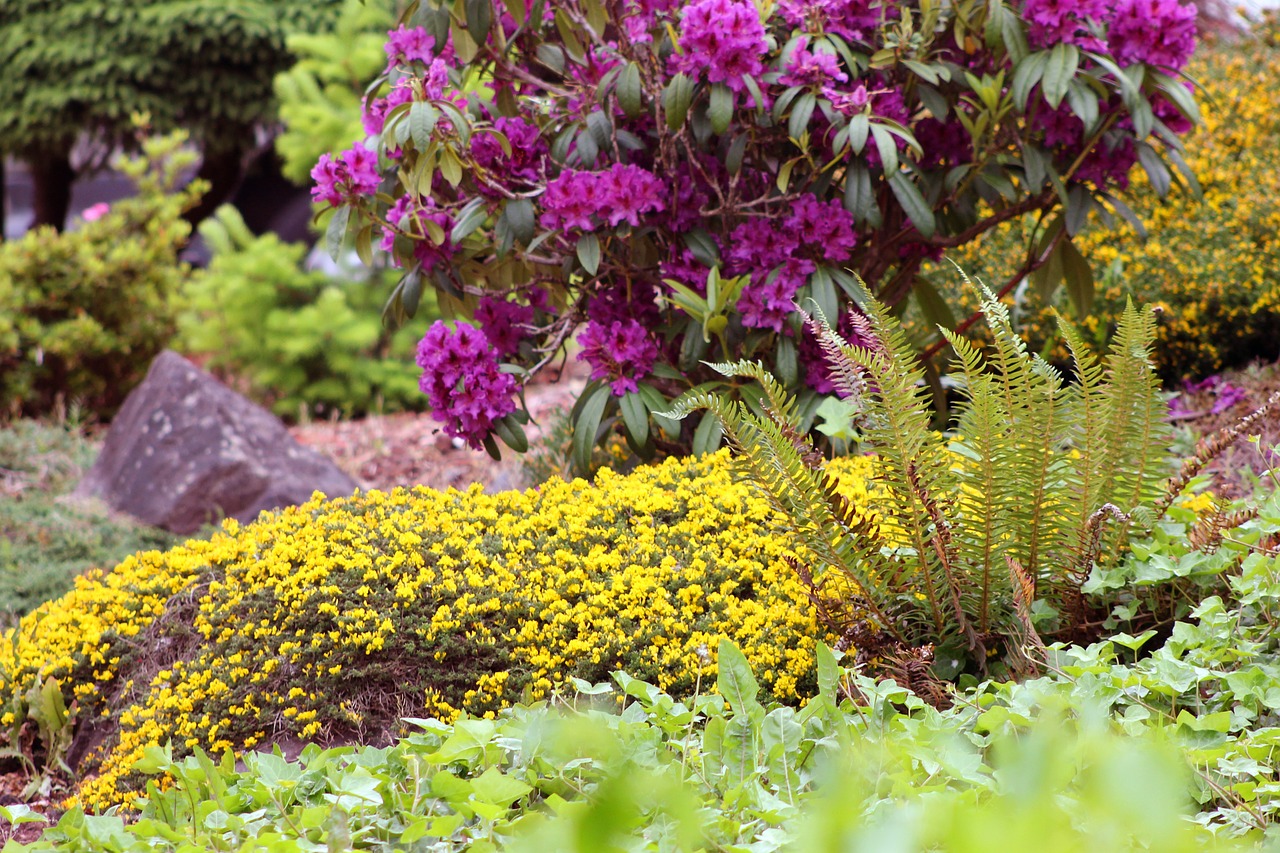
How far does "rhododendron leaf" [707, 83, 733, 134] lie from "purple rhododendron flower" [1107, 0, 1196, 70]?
1.14 metres

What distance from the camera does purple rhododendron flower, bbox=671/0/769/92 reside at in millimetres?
2631

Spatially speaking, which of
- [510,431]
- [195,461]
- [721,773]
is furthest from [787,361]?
[195,461]

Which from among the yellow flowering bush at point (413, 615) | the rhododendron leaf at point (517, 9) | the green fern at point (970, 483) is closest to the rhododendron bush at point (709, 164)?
the rhododendron leaf at point (517, 9)

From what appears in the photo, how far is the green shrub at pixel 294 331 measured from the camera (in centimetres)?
684

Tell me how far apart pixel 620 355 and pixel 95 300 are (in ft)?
16.4

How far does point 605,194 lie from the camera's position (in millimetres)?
2811

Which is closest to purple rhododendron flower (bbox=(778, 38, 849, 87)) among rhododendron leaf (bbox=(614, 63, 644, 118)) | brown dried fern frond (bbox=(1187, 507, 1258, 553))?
rhododendron leaf (bbox=(614, 63, 644, 118))

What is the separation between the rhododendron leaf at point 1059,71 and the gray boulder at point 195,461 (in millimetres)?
3187

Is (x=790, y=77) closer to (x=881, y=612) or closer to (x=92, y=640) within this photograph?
(x=881, y=612)

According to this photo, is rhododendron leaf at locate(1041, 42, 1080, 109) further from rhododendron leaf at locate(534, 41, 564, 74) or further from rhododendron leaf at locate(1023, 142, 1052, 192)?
rhododendron leaf at locate(534, 41, 564, 74)

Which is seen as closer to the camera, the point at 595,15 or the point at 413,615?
the point at 413,615

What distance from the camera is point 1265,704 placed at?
5.07ft

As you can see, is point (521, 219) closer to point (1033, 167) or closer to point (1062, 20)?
point (1033, 167)

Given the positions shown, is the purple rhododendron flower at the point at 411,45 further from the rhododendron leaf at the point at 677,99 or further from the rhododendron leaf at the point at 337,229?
the rhododendron leaf at the point at 677,99
